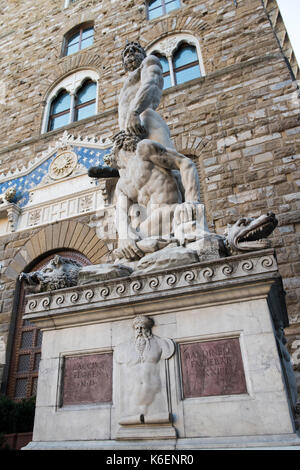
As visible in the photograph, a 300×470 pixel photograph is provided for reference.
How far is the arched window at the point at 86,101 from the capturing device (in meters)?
11.2

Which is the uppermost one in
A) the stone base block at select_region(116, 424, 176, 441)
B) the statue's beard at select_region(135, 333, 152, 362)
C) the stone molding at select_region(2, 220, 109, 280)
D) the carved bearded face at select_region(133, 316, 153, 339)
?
the stone molding at select_region(2, 220, 109, 280)

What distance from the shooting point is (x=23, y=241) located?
365 inches

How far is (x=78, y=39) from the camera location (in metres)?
13.1

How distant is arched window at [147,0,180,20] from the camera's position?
11.6m

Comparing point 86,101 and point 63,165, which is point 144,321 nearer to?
point 63,165

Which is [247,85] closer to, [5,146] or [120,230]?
[120,230]

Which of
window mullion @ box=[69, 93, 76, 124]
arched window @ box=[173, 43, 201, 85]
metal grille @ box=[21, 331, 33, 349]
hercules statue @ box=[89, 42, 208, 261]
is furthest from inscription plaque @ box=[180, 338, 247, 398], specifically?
window mullion @ box=[69, 93, 76, 124]

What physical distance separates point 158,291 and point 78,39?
1313 centimetres

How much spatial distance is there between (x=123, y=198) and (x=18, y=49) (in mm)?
13112

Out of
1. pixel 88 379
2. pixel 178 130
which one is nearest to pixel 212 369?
pixel 88 379

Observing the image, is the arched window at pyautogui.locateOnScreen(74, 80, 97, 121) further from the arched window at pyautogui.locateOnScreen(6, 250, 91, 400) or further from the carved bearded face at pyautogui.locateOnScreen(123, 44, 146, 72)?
the carved bearded face at pyautogui.locateOnScreen(123, 44, 146, 72)

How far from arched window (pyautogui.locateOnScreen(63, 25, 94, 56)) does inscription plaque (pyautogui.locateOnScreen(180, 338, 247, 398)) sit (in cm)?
1273
